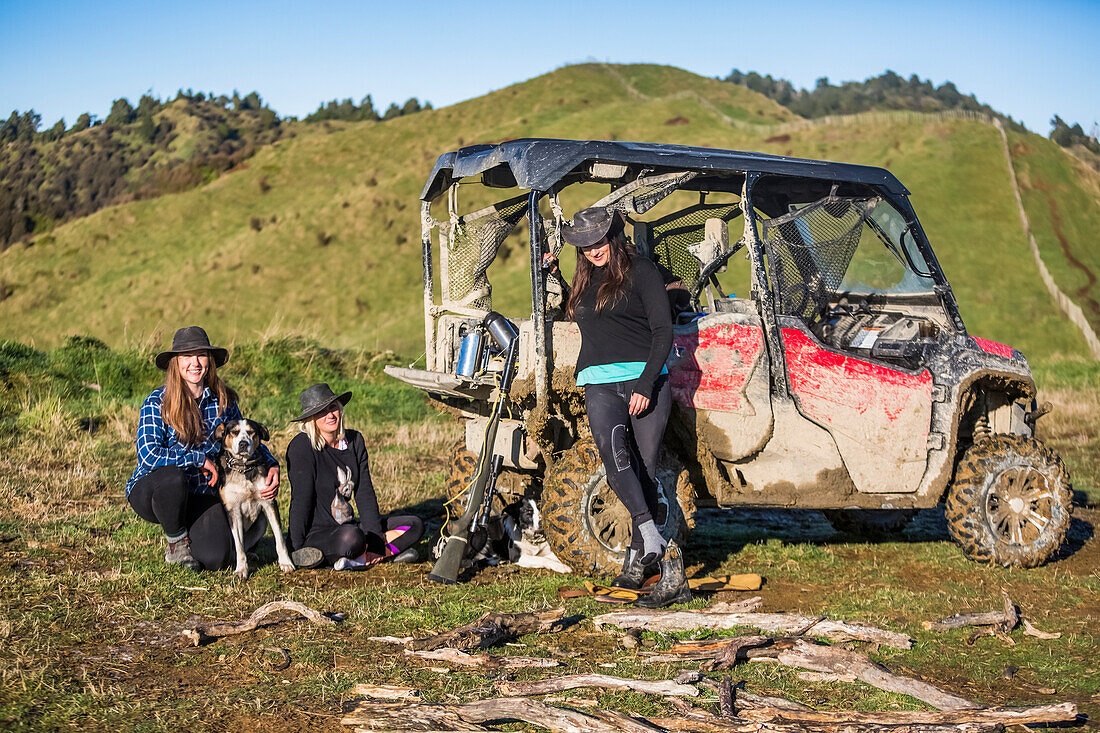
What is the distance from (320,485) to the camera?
6.86 metres

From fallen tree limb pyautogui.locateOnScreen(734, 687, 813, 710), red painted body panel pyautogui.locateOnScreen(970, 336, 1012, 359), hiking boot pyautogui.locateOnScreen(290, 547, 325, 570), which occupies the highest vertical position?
red painted body panel pyautogui.locateOnScreen(970, 336, 1012, 359)

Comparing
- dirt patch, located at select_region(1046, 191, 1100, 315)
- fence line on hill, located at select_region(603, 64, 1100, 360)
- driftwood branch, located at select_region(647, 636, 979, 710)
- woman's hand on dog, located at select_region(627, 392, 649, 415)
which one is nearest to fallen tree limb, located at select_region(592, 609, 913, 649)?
driftwood branch, located at select_region(647, 636, 979, 710)

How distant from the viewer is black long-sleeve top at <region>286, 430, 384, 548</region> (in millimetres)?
6723

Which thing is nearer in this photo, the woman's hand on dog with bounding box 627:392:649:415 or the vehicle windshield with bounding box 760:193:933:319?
the woman's hand on dog with bounding box 627:392:649:415

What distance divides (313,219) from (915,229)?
49879 millimetres

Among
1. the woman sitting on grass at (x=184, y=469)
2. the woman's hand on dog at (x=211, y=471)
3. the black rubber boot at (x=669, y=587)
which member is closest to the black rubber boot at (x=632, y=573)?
the black rubber boot at (x=669, y=587)

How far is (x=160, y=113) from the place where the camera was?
90312 millimetres

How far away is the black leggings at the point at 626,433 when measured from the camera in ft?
19.5

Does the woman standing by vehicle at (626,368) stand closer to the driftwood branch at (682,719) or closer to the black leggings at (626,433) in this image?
the black leggings at (626,433)

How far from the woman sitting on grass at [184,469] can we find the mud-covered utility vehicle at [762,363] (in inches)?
52.4

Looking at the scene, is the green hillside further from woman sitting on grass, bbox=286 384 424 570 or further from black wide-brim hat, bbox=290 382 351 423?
black wide-brim hat, bbox=290 382 351 423

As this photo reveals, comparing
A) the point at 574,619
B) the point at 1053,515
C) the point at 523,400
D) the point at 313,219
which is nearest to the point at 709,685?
the point at 574,619

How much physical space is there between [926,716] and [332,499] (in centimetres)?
409

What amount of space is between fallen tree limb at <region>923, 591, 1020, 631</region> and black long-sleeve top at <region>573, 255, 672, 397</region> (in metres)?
2.09
